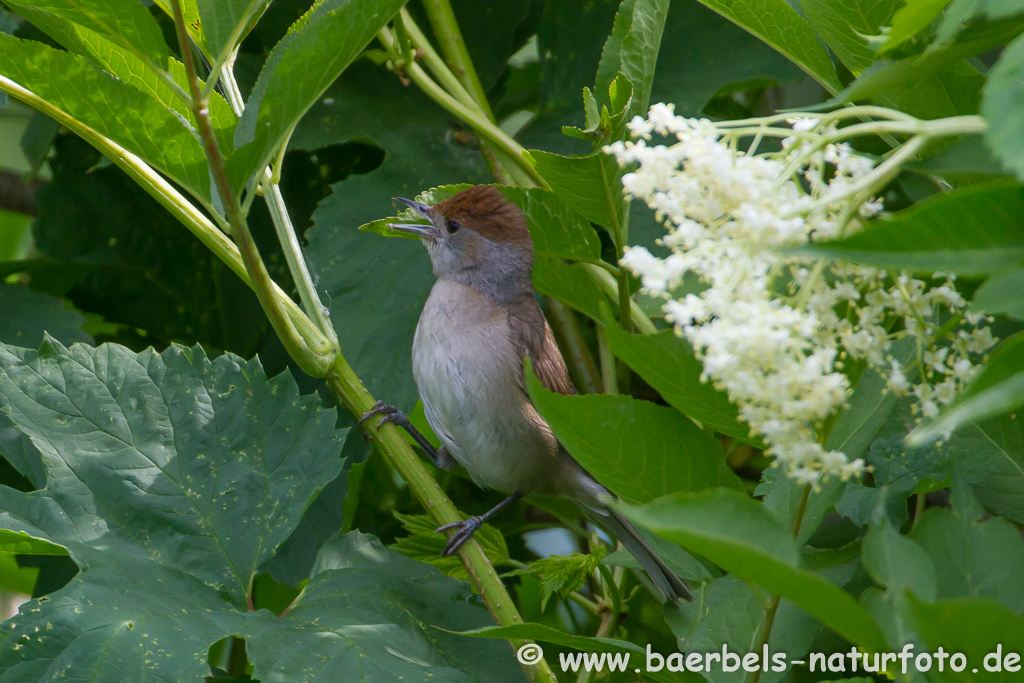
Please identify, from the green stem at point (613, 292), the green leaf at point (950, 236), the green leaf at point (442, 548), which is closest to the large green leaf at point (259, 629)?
the green leaf at point (442, 548)

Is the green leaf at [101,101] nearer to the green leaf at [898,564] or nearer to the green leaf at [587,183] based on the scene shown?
the green leaf at [587,183]

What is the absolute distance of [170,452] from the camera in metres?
1.77

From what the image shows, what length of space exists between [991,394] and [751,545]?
0.24 meters

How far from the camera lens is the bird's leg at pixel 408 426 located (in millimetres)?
1878

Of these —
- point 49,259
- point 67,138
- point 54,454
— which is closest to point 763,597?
point 54,454

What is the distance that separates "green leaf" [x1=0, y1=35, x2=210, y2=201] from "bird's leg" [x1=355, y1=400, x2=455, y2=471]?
0.69m

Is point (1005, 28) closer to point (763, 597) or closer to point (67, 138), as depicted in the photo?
point (763, 597)

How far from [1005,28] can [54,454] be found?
174 centimetres

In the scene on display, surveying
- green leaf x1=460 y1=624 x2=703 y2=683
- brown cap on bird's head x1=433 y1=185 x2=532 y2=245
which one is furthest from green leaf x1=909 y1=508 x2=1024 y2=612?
brown cap on bird's head x1=433 y1=185 x2=532 y2=245

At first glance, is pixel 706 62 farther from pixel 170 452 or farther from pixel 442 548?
pixel 170 452

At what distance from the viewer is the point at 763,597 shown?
1.14m

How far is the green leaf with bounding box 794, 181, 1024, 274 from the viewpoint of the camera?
2.52ft

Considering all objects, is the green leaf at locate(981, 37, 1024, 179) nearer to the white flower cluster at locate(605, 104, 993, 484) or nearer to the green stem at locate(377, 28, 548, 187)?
the white flower cluster at locate(605, 104, 993, 484)

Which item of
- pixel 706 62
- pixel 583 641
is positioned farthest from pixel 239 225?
pixel 706 62
